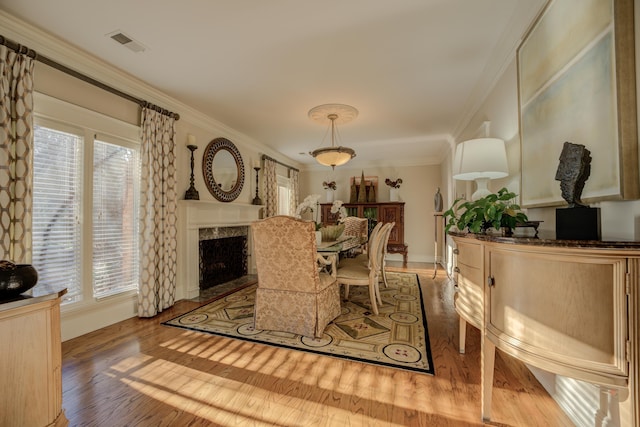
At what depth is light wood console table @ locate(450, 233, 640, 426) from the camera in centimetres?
80

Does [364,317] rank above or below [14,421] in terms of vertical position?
below

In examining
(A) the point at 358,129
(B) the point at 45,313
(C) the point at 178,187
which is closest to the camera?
(B) the point at 45,313

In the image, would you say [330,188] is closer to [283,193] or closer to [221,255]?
[283,193]

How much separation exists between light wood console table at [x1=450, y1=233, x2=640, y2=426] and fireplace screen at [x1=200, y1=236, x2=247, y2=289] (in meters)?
3.71

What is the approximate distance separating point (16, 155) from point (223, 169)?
8.16 feet

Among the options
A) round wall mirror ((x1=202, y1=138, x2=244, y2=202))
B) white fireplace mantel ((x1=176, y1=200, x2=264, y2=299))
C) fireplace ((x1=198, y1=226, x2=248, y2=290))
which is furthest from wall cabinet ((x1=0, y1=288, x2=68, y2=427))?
round wall mirror ((x1=202, y1=138, x2=244, y2=202))

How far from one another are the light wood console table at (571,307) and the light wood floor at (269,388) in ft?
2.10

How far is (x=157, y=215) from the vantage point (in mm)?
3068

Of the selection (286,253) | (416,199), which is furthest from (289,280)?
(416,199)

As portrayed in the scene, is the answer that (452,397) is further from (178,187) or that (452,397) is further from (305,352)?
(178,187)

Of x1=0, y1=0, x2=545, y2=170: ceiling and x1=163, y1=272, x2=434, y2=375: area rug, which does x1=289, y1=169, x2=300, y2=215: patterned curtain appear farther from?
x1=163, y1=272, x2=434, y2=375: area rug

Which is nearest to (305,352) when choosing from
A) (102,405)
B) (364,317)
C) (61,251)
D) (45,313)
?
(364,317)

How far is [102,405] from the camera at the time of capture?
1.55m

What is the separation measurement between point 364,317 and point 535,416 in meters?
1.57
